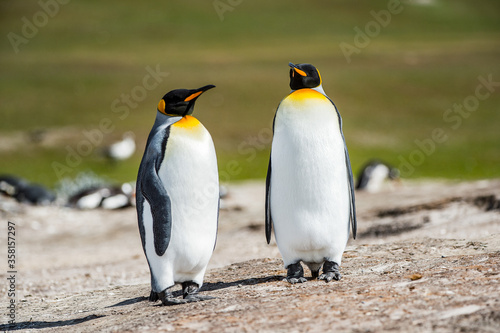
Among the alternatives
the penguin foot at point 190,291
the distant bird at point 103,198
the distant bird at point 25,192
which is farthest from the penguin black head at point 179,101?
the distant bird at point 25,192

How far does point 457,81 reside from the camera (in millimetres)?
32031

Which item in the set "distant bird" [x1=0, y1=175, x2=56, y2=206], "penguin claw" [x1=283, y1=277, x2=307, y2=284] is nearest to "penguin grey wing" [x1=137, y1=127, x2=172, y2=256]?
"penguin claw" [x1=283, y1=277, x2=307, y2=284]

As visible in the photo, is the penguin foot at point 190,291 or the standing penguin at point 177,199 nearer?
the standing penguin at point 177,199

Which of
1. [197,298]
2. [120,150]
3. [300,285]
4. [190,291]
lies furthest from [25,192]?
[300,285]

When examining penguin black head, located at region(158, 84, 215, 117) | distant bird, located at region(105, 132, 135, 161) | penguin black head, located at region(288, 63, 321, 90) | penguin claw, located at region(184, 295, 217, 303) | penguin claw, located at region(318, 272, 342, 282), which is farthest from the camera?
distant bird, located at region(105, 132, 135, 161)

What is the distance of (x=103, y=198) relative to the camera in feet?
47.5

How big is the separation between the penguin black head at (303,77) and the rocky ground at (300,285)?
1.78 m

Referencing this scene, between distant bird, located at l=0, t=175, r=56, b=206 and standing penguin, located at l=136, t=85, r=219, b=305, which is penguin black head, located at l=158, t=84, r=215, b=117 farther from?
distant bird, located at l=0, t=175, r=56, b=206

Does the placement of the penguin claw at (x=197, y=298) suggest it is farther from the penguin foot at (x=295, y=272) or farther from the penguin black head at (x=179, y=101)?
the penguin black head at (x=179, y=101)

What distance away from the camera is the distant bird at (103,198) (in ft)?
47.0

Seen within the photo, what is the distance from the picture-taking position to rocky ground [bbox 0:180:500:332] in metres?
4.08

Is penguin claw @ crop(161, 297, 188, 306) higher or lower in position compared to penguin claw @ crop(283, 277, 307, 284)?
lower

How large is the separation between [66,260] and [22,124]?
1687 cm

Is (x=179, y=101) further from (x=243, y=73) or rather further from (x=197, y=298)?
(x=243, y=73)
